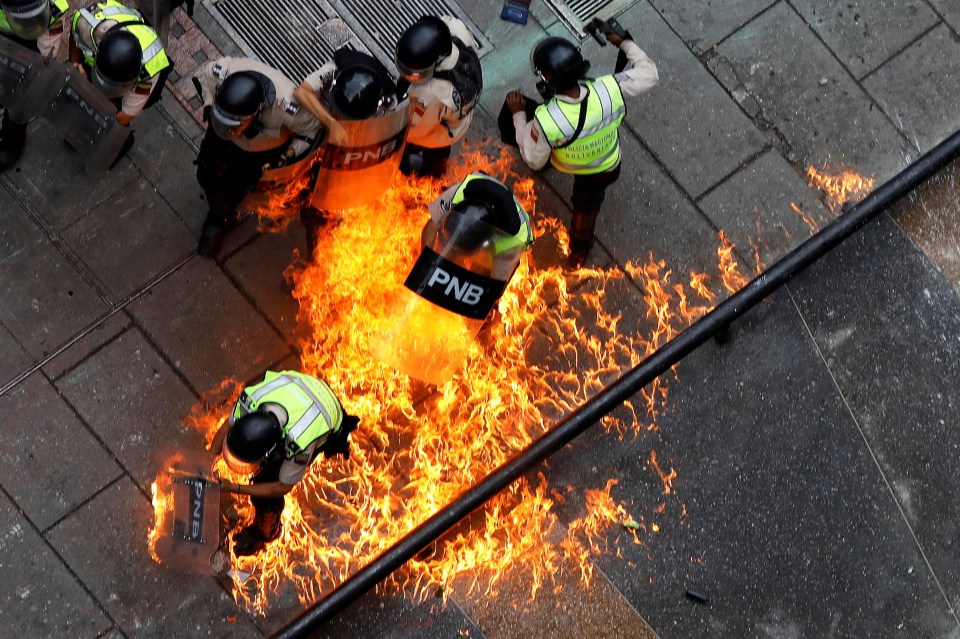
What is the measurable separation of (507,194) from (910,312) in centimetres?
321

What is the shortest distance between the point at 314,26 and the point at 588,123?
7.95 ft

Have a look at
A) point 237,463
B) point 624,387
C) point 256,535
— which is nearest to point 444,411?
point 624,387

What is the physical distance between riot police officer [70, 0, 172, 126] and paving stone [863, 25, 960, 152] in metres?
4.83

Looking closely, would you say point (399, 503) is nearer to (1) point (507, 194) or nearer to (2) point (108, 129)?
(1) point (507, 194)

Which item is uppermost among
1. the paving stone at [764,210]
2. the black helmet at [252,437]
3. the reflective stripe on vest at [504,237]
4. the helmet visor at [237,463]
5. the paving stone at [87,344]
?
the paving stone at [87,344]

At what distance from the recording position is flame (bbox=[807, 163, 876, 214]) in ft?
26.8

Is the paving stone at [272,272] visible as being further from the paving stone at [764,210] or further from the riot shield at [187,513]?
the paving stone at [764,210]

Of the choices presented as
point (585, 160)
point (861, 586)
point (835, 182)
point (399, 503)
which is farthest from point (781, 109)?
point (399, 503)

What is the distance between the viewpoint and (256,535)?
725 centimetres

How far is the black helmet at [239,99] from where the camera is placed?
20.4ft

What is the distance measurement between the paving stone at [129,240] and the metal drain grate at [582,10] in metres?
2.96

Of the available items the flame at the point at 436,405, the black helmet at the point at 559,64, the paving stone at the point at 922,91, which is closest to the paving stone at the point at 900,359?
the paving stone at the point at 922,91

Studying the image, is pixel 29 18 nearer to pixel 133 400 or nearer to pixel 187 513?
pixel 133 400

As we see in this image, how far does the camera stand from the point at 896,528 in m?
7.81
